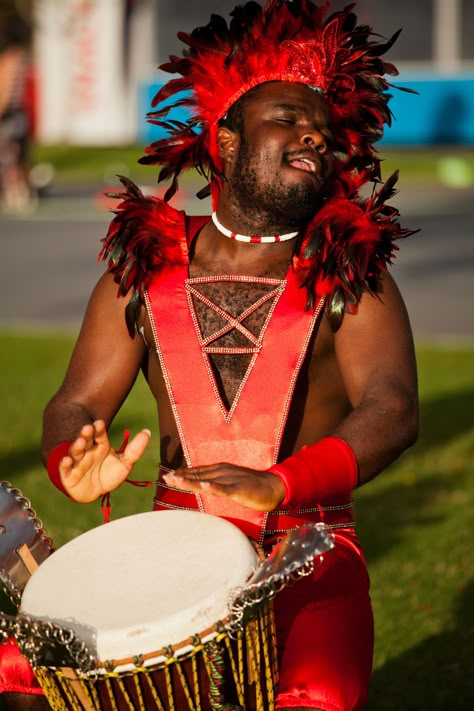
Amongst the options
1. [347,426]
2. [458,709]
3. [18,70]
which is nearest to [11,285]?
[18,70]

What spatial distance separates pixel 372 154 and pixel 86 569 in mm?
1431

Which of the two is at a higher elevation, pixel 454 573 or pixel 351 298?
pixel 351 298

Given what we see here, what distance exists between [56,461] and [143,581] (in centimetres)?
47

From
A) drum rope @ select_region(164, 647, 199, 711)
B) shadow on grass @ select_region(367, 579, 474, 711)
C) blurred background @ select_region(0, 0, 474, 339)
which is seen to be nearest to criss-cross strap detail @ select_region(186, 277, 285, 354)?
drum rope @ select_region(164, 647, 199, 711)

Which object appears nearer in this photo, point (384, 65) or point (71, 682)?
point (71, 682)

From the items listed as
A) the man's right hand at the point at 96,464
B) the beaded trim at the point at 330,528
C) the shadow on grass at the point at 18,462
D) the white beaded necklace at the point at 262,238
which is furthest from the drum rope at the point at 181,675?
the shadow on grass at the point at 18,462

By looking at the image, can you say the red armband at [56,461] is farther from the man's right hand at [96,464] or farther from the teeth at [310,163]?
the teeth at [310,163]

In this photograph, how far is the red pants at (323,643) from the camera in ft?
9.39

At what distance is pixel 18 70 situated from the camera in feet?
66.8

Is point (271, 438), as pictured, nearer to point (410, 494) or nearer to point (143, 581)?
point (143, 581)

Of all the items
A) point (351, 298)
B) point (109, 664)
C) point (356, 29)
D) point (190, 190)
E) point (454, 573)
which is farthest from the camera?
point (190, 190)

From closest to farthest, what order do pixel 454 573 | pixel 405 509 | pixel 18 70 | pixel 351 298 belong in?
pixel 351 298 → pixel 454 573 → pixel 405 509 → pixel 18 70

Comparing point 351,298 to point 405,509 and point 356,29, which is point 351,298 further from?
point 405,509

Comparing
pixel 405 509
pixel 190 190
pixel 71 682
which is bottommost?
pixel 190 190
